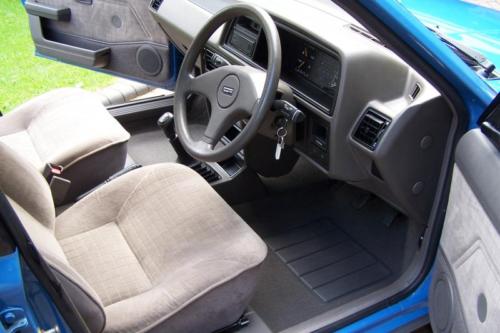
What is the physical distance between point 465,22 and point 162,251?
4.37ft

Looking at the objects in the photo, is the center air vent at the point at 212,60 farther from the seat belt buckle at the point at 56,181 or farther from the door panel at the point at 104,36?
the seat belt buckle at the point at 56,181

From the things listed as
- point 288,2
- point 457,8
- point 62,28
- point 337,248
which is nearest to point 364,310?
point 337,248

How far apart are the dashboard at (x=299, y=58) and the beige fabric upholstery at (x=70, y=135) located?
1.84 ft

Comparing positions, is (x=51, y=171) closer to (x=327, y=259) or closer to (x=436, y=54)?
(x=327, y=259)

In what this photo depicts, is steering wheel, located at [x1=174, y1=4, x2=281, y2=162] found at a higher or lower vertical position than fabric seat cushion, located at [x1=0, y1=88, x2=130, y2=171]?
higher

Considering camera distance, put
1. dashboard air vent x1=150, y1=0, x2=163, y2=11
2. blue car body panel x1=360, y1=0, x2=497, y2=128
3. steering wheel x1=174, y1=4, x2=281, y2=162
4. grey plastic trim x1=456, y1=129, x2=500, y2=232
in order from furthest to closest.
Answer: dashboard air vent x1=150, y1=0, x2=163, y2=11
steering wheel x1=174, y1=4, x2=281, y2=162
blue car body panel x1=360, y1=0, x2=497, y2=128
grey plastic trim x1=456, y1=129, x2=500, y2=232

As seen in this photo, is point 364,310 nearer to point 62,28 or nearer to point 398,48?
point 398,48

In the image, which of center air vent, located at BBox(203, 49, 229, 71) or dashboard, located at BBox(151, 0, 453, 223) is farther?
center air vent, located at BBox(203, 49, 229, 71)

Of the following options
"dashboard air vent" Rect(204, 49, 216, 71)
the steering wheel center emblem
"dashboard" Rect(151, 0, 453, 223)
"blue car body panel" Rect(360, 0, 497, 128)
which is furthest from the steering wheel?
"blue car body panel" Rect(360, 0, 497, 128)

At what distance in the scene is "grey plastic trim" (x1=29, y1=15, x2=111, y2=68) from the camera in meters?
2.50

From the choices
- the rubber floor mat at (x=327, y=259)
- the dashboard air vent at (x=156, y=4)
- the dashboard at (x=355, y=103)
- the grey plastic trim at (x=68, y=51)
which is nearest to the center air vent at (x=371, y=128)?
the dashboard at (x=355, y=103)

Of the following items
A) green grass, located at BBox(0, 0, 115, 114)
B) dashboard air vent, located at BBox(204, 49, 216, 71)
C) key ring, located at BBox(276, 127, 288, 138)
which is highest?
key ring, located at BBox(276, 127, 288, 138)

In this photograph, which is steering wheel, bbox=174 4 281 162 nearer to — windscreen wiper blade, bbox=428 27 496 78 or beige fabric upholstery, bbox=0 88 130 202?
beige fabric upholstery, bbox=0 88 130 202

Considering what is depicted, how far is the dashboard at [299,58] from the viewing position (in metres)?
1.64
